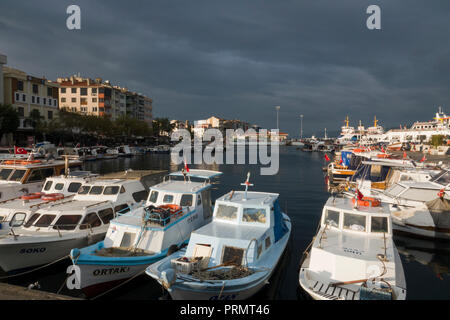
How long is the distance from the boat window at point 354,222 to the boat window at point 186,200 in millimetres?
7518

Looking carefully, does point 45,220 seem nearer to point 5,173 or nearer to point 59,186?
point 59,186

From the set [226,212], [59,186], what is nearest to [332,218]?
[226,212]

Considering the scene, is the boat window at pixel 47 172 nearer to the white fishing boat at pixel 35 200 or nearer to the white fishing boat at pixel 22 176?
the white fishing boat at pixel 22 176

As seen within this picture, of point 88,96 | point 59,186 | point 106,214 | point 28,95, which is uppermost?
point 88,96

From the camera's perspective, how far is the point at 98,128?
77.2 meters

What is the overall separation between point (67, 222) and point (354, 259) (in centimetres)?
1226

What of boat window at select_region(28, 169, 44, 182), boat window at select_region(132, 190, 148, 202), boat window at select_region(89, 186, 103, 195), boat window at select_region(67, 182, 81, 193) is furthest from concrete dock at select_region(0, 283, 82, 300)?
boat window at select_region(28, 169, 44, 182)

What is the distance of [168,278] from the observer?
885cm

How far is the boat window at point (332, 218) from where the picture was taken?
12.5m

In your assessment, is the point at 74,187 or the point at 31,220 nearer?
the point at 31,220

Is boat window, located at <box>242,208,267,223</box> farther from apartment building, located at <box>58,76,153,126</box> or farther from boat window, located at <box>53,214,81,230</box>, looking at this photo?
apartment building, located at <box>58,76,153,126</box>
